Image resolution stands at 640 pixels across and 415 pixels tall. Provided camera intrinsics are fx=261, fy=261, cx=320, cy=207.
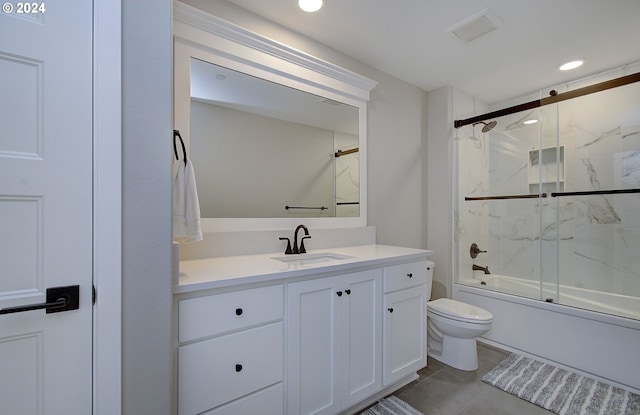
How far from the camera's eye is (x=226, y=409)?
1.07 meters

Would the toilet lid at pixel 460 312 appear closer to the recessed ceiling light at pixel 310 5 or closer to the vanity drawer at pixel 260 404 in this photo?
the vanity drawer at pixel 260 404

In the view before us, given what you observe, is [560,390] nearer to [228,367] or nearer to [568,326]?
[568,326]

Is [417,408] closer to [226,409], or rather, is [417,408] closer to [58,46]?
[226,409]

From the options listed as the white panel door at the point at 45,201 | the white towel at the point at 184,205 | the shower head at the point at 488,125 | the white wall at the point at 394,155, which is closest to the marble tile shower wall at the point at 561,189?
the shower head at the point at 488,125

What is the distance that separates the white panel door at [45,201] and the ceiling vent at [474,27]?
210cm

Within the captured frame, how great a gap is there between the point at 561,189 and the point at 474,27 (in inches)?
75.2

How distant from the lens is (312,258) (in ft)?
5.87

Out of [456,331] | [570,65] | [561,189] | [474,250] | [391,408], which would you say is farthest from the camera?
[474,250]

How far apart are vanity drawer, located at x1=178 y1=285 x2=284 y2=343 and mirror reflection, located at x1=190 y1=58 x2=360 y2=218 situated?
2.16ft

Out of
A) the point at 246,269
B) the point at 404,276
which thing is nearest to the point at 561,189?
the point at 404,276

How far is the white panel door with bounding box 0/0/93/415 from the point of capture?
774mm

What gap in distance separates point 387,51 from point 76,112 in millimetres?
2108

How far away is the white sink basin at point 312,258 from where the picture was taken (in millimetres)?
1656

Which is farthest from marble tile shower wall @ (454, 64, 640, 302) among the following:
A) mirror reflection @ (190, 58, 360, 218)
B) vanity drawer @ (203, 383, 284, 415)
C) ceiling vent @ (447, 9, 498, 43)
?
vanity drawer @ (203, 383, 284, 415)
